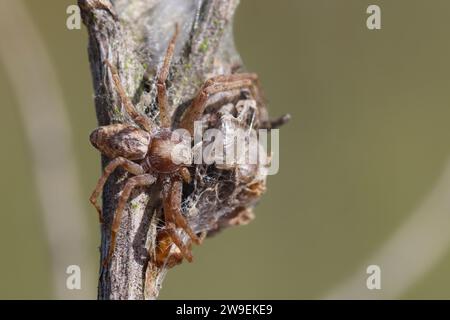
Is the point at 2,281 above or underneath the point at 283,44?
underneath

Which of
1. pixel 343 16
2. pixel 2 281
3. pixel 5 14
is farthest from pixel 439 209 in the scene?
pixel 2 281

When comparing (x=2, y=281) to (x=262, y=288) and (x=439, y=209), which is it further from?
(x=439, y=209)

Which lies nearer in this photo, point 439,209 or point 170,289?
point 439,209

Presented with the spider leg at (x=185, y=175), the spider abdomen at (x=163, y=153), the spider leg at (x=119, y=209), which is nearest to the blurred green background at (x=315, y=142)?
the spider abdomen at (x=163, y=153)

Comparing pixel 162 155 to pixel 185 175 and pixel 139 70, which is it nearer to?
pixel 185 175

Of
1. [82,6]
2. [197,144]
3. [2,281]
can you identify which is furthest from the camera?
[2,281]

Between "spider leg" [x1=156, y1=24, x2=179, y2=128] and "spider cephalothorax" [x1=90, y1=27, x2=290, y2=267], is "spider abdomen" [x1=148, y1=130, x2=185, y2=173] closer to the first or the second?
"spider cephalothorax" [x1=90, y1=27, x2=290, y2=267]
